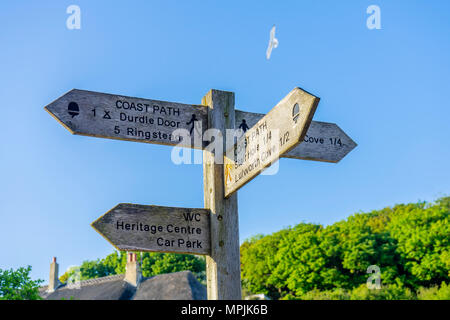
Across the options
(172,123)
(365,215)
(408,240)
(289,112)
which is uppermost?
(365,215)

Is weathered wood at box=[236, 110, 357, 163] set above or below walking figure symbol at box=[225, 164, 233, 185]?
above

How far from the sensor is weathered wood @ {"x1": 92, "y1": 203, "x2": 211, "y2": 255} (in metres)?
3.95

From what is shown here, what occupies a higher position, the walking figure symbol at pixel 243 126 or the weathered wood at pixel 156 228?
the walking figure symbol at pixel 243 126

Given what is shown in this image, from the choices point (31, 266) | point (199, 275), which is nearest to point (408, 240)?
point (199, 275)

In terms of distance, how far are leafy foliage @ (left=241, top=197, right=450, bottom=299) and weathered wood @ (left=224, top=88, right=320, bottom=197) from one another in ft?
136

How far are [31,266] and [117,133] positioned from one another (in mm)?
21334

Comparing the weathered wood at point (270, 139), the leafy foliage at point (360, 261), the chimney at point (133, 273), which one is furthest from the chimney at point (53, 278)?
the weathered wood at point (270, 139)

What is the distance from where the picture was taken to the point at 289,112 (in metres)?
3.41

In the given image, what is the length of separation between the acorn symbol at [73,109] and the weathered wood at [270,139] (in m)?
1.22

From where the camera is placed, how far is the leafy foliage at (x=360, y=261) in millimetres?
46156

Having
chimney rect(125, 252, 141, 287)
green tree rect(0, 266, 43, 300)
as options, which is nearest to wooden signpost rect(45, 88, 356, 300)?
green tree rect(0, 266, 43, 300)

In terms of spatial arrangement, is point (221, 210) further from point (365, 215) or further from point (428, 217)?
point (365, 215)

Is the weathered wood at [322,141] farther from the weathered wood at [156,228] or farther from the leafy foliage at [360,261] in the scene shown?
the leafy foliage at [360,261]

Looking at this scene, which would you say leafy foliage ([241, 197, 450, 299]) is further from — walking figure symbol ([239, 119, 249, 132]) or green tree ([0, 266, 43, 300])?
walking figure symbol ([239, 119, 249, 132])
